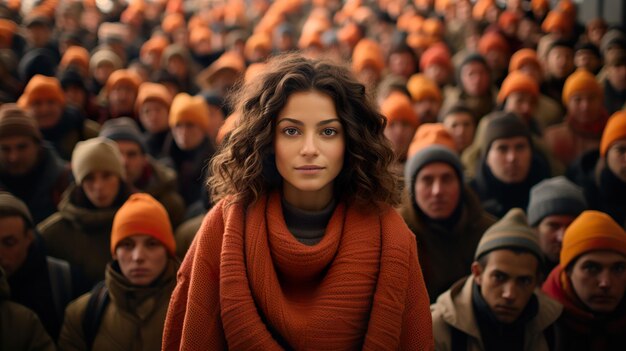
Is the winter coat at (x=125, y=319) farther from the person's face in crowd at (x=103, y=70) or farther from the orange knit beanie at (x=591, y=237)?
the person's face in crowd at (x=103, y=70)

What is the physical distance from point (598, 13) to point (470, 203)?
→ 37.2 ft

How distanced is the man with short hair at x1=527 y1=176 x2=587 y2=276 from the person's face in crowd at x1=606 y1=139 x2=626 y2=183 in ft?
2.67

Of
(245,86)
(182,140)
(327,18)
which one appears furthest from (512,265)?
(327,18)

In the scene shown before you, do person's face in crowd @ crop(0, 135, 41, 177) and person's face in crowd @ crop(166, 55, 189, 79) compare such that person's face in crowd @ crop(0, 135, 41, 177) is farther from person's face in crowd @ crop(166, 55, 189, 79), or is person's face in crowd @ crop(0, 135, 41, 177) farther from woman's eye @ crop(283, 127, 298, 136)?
person's face in crowd @ crop(166, 55, 189, 79)

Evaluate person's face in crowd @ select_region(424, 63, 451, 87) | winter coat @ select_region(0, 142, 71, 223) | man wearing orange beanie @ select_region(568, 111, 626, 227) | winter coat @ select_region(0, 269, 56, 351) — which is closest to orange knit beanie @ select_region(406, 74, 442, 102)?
person's face in crowd @ select_region(424, 63, 451, 87)

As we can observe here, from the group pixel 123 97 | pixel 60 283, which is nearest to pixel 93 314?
pixel 60 283

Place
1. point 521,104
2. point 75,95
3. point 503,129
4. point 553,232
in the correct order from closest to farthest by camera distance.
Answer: point 553,232
point 503,129
point 521,104
point 75,95

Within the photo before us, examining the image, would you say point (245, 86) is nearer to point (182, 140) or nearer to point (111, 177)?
point (111, 177)

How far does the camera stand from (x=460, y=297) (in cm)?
379

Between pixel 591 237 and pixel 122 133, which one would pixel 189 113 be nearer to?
pixel 122 133

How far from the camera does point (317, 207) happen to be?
8.01 feet

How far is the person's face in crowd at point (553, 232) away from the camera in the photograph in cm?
479

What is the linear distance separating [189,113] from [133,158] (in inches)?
52.2

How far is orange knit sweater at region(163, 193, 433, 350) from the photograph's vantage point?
2.21 meters
